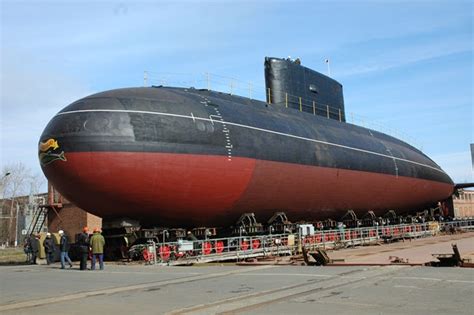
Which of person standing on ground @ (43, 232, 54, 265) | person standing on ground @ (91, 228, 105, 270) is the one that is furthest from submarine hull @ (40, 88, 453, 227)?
person standing on ground @ (43, 232, 54, 265)

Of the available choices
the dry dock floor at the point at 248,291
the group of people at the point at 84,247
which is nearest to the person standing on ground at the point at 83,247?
the group of people at the point at 84,247

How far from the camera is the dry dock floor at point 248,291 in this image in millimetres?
8438

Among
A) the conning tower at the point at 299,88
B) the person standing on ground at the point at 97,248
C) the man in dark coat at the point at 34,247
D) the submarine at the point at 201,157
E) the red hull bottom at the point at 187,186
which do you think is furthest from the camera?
the conning tower at the point at 299,88

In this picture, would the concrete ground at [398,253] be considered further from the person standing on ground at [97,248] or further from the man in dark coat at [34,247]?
the man in dark coat at [34,247]

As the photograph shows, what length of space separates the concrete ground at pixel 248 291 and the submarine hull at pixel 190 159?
3.71 metres

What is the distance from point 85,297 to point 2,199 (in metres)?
66.2

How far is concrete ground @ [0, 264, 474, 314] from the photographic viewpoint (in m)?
8.44

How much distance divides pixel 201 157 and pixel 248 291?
9.02 m

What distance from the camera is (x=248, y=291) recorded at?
34.5 feet

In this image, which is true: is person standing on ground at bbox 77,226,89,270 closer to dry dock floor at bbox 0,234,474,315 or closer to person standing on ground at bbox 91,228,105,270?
person standing on ground at bbox 91,228,105,270

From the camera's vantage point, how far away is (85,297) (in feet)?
33.0

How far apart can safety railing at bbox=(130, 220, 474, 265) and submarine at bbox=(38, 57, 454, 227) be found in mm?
1081

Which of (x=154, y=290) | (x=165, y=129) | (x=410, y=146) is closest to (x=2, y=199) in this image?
(x=410, y=146)

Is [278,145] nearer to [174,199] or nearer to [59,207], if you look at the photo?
[174,199]
